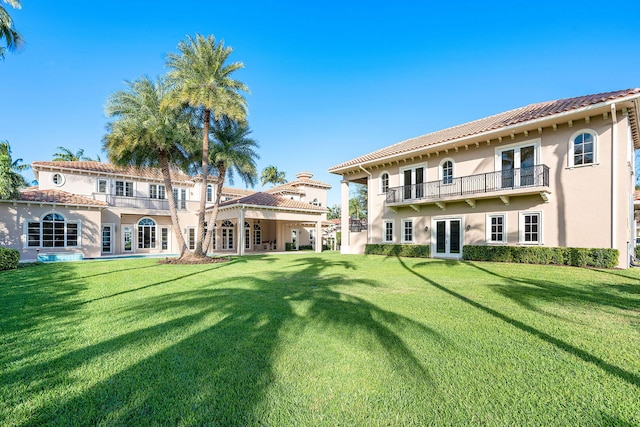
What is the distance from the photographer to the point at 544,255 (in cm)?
1320

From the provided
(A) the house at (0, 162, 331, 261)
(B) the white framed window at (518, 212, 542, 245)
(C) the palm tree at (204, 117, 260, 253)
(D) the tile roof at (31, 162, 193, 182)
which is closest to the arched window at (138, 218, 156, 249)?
(A) the house at (0, 162, 331, 261)

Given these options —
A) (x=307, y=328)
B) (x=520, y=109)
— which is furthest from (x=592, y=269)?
(x=307, y=328)

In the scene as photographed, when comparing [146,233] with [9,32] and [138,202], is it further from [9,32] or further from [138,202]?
[9,32]

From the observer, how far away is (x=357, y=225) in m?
23.0

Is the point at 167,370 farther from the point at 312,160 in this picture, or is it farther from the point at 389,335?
the point at 312,160

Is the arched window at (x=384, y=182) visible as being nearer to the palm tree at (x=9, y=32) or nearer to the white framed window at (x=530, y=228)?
the white framed window at (x=530, y=228)

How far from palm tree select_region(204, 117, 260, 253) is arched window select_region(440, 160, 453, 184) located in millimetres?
11256

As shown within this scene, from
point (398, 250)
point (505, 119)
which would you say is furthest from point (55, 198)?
point (505, 119)

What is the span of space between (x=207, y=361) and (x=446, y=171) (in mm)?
17063

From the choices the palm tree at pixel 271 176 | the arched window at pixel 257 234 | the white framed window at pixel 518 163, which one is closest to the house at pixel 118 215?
the arched window at pixel 257 234

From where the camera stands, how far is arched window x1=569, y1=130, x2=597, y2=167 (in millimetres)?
12758

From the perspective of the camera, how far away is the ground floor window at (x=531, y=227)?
14141 mm

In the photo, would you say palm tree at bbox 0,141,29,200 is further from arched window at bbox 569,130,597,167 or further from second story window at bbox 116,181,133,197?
arched window at bbox 569,130,597,167

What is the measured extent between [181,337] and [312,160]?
105 ft
